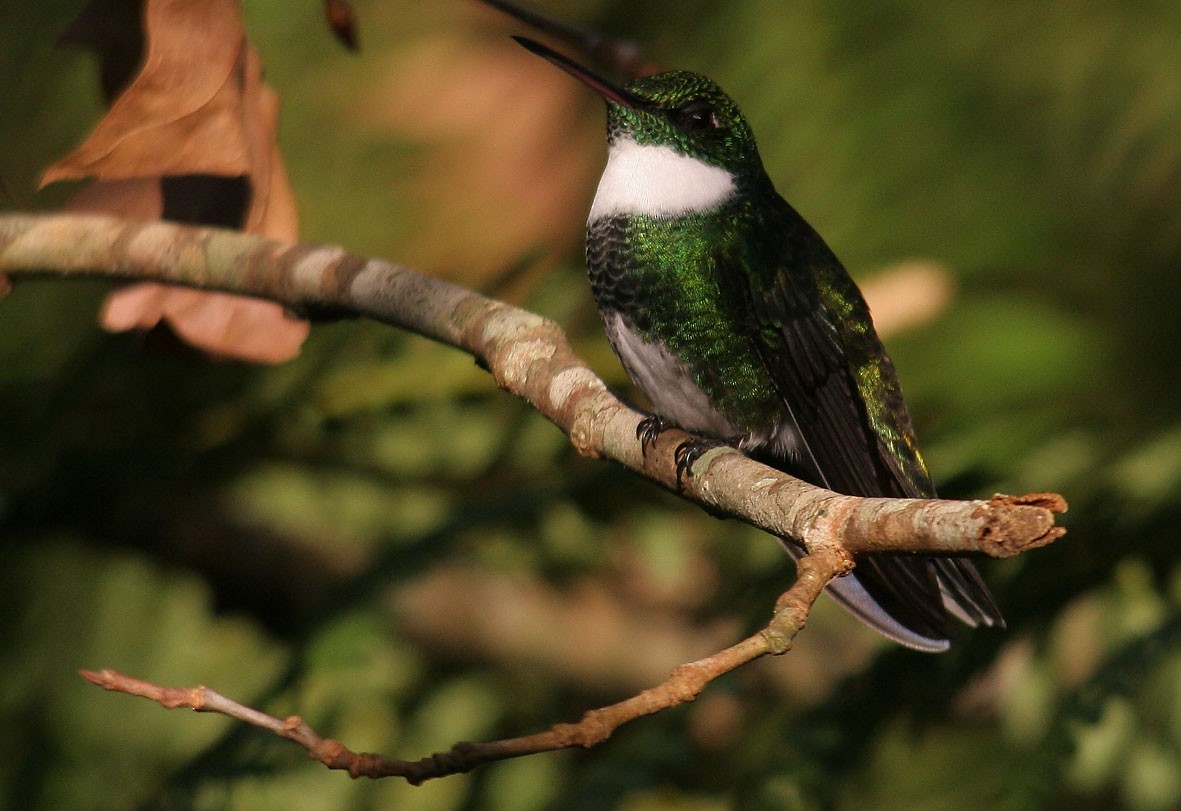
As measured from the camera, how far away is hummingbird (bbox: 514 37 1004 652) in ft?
5.87

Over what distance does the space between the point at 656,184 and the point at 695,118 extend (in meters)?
0.17

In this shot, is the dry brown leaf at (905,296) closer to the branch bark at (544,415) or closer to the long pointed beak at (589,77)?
the long pointed beak at (589,77)

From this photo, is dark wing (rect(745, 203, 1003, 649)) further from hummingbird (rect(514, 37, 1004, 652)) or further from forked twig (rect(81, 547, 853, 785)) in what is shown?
forked twig (rect(81, 547, 853, 785))

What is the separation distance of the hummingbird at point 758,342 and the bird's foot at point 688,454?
108mm

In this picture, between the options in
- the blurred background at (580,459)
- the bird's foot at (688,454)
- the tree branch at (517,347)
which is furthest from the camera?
the blurred background at (580,459)

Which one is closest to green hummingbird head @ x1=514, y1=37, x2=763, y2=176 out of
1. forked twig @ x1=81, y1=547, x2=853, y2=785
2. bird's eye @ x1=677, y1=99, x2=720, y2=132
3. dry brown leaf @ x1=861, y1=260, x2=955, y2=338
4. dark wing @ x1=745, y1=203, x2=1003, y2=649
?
bird's eye @ x1=677, y1=99, x2=720, y2=132

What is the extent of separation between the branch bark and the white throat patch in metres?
0.33

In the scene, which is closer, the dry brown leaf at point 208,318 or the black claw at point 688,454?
the black claw at point 688,454

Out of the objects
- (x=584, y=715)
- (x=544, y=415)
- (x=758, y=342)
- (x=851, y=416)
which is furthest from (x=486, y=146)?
(x=584, y=715)

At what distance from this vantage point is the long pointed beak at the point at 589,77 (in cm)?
178

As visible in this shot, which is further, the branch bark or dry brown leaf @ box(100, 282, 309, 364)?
dry brown leaf @ box(100, 282, 309, 364)

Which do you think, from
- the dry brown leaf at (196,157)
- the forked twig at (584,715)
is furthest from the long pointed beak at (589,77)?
the forked twig at (584,715)

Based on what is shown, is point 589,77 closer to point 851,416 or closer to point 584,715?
point 851,416

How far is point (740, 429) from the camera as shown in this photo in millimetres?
1898
